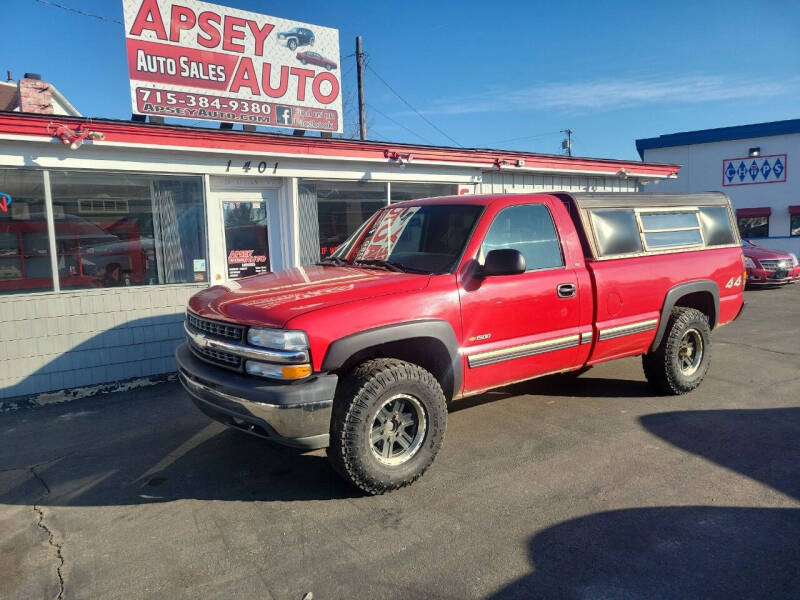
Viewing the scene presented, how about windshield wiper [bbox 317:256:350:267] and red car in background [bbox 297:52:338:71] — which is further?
red car in background [bbox 297:52:338:71]

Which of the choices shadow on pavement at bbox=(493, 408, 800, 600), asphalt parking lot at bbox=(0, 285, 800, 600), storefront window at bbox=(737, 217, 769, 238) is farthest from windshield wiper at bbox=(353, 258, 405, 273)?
storefront window at bbox=(737, 217, 769, 238)

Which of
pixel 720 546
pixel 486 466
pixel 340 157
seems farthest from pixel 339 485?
pixel 340 157

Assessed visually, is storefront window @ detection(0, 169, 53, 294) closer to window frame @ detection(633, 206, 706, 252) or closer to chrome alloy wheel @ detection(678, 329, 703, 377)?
window frame @ detection(633, 206, 706, 252)

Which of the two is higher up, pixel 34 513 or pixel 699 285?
pixel 699 285

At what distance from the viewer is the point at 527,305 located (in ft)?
14.6

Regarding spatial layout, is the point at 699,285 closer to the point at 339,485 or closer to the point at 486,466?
the point at 486,466

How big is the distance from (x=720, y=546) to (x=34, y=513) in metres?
4.05

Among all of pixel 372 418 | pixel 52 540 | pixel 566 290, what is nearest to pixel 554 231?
pixel 566 290

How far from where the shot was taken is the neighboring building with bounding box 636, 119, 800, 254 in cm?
2397

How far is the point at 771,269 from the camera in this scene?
14.3m

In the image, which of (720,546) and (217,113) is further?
(217,113)

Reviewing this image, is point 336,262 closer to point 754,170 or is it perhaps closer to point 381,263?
point 381,263

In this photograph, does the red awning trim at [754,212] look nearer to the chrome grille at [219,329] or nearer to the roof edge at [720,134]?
the roof edge at [720,134]

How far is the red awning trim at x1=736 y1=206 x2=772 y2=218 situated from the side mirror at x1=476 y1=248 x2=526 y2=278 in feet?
79.7
